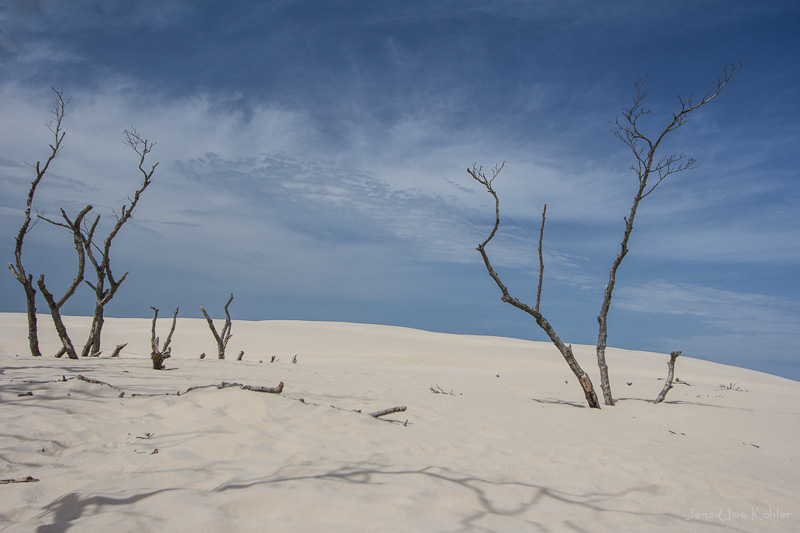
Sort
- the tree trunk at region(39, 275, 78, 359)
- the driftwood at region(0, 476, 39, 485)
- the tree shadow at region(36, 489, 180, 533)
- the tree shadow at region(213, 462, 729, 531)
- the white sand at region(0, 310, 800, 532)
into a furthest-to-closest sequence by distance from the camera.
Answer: the tree trunk at region(39, 275, 78, 359)
the tree shadow at region(213, 462, 729, 531)
the driftwood at region(0, 476, 39, 485)
the white sand at region(0, 310, 800, 532)
the tree shadow at region(36, 489, 180, 533)

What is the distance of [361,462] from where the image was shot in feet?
11.1

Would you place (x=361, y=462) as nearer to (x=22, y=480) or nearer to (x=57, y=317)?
(x=22, y=480)

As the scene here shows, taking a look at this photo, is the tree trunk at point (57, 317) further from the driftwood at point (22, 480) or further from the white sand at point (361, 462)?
the driftwood at point (22, 480)

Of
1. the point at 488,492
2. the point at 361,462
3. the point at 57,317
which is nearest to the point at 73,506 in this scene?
the point at 361,462

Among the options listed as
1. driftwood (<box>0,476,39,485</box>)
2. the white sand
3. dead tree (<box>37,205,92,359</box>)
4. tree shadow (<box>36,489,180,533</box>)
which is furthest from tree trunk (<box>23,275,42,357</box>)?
tree shadow (<box>36,489,180,533</box>)

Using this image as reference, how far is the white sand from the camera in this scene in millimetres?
2363

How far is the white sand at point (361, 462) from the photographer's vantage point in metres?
2.36

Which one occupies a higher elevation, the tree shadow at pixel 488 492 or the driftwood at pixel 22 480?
the tree shadow at pixel 488 492

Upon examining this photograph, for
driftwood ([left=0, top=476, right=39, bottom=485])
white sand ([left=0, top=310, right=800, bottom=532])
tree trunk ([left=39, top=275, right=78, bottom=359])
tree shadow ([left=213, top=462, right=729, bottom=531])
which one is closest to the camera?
white sand ([left=0, top=310, right=800, bottom=532])

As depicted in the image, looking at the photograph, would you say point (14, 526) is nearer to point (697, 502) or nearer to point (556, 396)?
point (697, 502)

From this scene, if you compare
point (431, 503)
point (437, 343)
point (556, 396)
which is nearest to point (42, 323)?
point (437, 343)

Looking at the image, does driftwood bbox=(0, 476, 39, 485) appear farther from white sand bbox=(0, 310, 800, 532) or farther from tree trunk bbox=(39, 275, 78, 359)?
tree trunk bbox=(39, 275, 78, 359)

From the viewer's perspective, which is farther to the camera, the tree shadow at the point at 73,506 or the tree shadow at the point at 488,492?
the tree shadow at the point at 488,492

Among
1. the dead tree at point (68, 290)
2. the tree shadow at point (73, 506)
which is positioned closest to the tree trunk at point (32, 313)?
the dead tree at point (68, 290)
